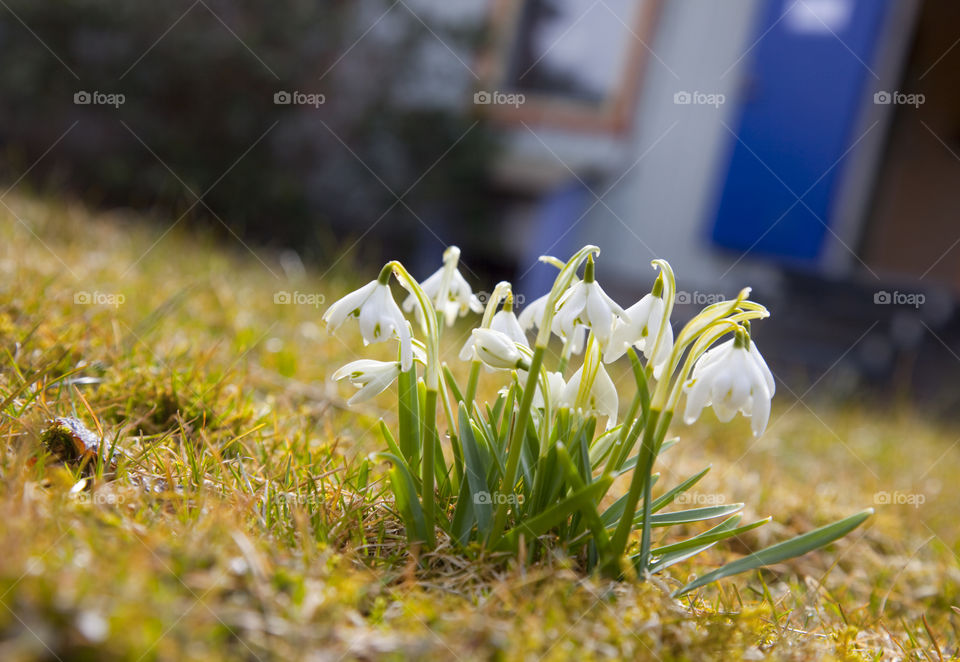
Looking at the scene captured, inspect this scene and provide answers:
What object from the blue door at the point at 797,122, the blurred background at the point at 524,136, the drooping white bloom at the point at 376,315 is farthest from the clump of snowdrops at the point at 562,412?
the blue door at the point at 797,122

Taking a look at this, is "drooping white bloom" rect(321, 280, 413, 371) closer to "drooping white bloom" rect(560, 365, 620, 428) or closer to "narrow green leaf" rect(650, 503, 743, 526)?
"drooping white bloom" rect(560, 365, 620, 428)

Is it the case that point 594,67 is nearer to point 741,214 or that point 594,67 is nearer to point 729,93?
point 729,93

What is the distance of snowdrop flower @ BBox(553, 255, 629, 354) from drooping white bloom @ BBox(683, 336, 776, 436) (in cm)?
16

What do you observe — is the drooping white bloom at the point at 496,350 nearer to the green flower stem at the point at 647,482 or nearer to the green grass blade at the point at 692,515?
the green flower stem at the point at 647,482

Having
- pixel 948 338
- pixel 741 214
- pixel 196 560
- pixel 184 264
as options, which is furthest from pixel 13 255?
pixel 948 338

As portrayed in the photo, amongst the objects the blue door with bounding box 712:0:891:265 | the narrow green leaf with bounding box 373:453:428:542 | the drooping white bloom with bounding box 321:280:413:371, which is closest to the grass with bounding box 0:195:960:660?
the narrow green leaf with bounding box 373:453:428:542

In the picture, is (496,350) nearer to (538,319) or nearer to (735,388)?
(538,319)

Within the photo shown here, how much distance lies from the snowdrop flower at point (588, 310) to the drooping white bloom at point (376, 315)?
24 cm

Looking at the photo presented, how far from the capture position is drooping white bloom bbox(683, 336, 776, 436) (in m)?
1.16

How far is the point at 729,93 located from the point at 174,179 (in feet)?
12.5

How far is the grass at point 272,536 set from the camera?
3.24ft

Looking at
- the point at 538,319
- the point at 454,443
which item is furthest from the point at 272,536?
the point at 538,319

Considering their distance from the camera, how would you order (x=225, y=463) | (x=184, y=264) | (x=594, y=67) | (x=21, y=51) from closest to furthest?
(x=225, y=463) → (x=184, y=264) → (x=21, y=51) → (x=594, y=67)

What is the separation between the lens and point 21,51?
5012mm
